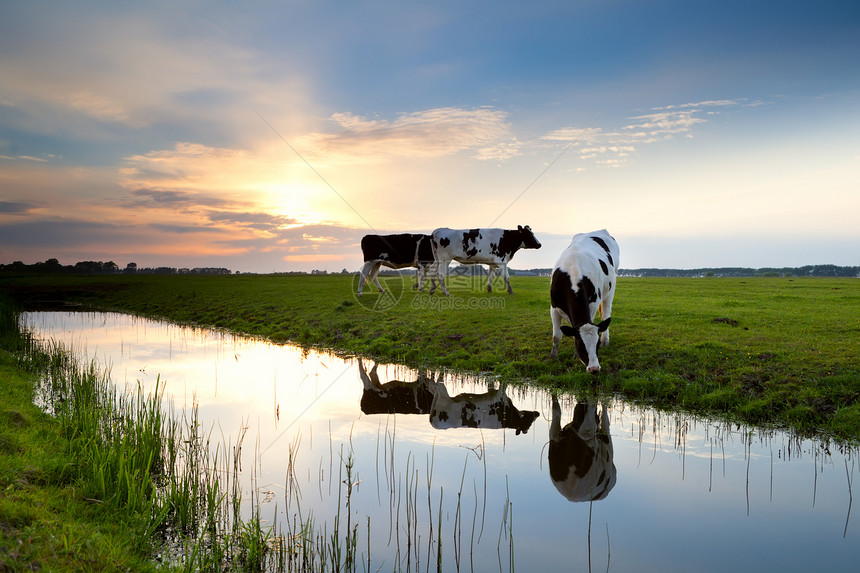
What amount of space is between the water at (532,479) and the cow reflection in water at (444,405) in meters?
0.06

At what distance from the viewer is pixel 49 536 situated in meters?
4.66

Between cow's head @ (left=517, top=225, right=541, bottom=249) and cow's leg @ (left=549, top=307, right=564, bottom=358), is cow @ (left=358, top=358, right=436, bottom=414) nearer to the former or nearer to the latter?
cow's leg @ (left=549, top=307, right=564, bottom=358)

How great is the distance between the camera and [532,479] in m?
6.88

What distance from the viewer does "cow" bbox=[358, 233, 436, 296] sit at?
27594mm

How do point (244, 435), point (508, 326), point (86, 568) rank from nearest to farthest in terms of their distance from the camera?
point (86, 568)
point (244, 435)
point (508, 326)

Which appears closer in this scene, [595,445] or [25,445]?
[25,445]

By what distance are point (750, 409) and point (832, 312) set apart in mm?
11586

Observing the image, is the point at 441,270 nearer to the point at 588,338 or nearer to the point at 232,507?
the point at 588,338

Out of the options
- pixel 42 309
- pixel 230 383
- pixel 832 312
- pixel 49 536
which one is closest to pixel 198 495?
pixel 49 536

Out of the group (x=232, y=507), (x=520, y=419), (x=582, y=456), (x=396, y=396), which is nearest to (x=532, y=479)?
(x=582, y=456)

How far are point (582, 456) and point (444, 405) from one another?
3479 millimetres

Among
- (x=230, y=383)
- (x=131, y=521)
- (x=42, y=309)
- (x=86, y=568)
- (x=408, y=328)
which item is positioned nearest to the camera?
(x=86, y=568)

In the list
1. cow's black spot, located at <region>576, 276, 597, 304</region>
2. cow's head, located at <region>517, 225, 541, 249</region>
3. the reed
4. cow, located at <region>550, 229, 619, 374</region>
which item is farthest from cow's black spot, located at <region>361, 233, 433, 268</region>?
the reed

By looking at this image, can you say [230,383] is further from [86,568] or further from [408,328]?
[86,568]
